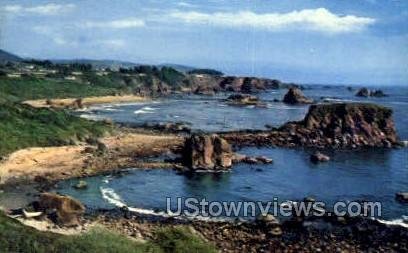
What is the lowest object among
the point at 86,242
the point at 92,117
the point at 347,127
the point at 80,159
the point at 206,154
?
the point at 92,117

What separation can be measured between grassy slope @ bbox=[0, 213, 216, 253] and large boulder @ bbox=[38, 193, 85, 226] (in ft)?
28.4

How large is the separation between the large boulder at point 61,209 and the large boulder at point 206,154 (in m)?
21.8

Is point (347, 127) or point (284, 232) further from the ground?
point (347, 127)

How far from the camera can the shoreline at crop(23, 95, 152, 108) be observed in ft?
417

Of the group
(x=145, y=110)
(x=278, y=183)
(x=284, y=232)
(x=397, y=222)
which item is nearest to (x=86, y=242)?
(x=284, y=232)

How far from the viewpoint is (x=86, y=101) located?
148 meters

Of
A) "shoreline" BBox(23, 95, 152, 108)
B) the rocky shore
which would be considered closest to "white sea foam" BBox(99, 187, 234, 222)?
the rocky shore

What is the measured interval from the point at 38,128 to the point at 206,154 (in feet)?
74.9

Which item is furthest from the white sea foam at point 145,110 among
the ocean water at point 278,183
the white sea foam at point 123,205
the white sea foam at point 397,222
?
the white sea foam at point 397,222

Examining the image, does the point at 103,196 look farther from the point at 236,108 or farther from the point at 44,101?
the point at 236,108

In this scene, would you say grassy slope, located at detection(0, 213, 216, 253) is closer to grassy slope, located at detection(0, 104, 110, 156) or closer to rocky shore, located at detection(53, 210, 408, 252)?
rocky shore, located at detection(53, 210, 408, 252)

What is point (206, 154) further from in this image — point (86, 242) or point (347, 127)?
point (86, 242)

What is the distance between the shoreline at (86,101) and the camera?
127 m

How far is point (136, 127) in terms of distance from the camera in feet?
327
